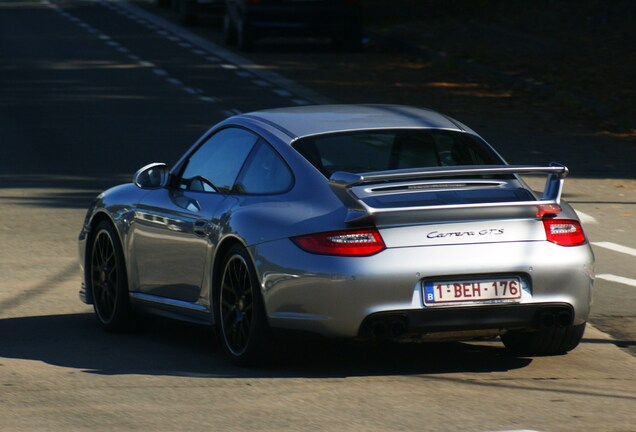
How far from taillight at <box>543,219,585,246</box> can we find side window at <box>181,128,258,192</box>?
5.50ft

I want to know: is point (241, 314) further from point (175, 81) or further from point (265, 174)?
point (175, 81)

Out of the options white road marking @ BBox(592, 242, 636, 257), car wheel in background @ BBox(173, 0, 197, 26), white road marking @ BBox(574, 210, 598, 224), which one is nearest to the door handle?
white road marking @ BBox(592, 242, 636, 257)

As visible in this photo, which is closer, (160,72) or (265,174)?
(265,174)

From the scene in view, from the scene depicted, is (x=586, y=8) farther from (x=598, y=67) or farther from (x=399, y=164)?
(x=399, y=164)

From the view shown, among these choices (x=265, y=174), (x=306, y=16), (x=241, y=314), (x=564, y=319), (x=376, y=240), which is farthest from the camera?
(x=306, y=16)

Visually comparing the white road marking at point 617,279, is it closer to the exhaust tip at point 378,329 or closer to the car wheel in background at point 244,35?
the exhaust tip at point 378,329

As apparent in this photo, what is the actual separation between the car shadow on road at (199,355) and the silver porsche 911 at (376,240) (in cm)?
17

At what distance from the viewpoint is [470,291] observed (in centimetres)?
767

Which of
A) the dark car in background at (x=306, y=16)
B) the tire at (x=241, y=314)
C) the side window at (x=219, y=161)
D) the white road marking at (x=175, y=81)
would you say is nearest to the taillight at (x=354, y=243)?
the tire at (x=241, y=314)

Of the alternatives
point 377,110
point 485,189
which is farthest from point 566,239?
point 377,110

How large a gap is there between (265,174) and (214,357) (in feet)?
3.32

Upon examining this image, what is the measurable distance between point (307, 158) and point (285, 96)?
1567 cm

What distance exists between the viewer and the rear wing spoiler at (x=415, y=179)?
757 cm

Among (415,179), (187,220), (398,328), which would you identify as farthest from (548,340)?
(187,220)
